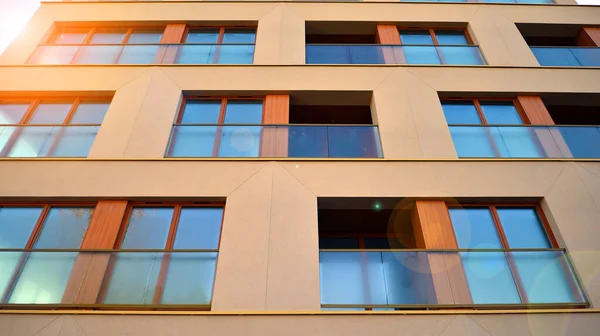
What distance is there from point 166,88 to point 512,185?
7493 millimetres

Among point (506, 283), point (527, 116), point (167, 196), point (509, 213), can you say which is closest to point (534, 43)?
point (527, 116)

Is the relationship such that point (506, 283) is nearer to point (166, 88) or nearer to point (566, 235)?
point (566, 235)

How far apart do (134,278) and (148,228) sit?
1.08 meters

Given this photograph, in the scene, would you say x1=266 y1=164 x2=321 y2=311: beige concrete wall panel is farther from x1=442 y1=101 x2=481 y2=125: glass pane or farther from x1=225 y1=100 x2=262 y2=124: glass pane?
x1=442 y1=101 x2=481 y2=125: glass pane

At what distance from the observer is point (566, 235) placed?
6758 millimetres

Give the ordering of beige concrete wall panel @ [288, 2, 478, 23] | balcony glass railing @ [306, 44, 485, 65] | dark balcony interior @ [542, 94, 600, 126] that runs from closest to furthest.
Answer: dark balcony interior @ [542, 94, 600, 126] → balcony glass railing @ [306, 44, 485, 65] → beige concrete wall panel @ [288, 2, 478, 23]

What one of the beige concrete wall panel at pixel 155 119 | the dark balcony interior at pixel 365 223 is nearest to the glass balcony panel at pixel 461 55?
the dark balcony interior at pixel 365 223

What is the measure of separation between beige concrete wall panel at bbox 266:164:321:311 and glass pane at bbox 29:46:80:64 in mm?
6716

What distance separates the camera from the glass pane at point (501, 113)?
9.04m

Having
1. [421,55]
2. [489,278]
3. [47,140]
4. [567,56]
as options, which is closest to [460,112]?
[421,55]

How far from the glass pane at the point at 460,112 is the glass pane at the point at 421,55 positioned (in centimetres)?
138

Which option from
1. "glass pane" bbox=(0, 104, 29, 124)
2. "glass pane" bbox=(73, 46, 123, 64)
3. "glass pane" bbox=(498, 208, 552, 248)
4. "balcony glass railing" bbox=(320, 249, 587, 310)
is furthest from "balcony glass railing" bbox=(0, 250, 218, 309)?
"glass pane" bbox=(73, 46, 123, 64)

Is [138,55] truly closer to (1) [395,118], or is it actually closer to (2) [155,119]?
(2) [155,119]

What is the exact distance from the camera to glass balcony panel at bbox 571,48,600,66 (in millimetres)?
10266
